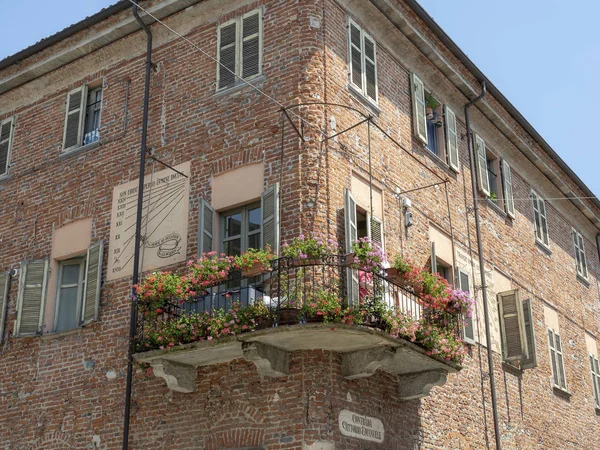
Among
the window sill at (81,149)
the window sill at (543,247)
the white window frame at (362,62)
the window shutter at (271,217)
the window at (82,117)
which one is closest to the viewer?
the window shutter at (271,217)

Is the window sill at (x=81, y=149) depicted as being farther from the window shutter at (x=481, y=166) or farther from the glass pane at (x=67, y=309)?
the window shutter at (x=481, y=166)

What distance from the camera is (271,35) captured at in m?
13.2

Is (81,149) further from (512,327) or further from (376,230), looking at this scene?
(512,327)

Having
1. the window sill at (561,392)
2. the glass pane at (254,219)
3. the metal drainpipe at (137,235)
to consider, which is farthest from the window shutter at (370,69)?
the window sill at (561,392)

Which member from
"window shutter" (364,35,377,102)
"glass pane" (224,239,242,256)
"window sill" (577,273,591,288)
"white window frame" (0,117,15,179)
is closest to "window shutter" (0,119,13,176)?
"white window frame" (0,117,15,179)

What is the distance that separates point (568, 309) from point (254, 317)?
1141 cm

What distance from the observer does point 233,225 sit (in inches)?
495

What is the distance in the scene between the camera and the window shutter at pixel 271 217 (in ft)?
37.8

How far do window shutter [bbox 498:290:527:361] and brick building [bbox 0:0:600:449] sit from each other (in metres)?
0.04

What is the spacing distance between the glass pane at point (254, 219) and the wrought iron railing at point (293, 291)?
83 centimetres

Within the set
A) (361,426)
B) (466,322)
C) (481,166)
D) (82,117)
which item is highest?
(481,166)

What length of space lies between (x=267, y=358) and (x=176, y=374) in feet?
4.96

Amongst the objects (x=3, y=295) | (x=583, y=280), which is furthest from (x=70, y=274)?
(x=583, y=280)

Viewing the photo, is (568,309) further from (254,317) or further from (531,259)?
(254,317)
